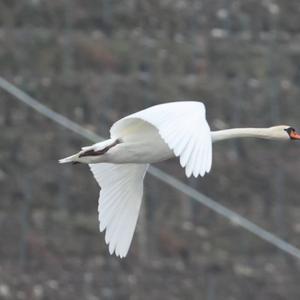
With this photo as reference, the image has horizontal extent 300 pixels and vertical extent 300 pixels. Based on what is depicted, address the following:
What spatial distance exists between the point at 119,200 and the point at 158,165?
5705 millimetres

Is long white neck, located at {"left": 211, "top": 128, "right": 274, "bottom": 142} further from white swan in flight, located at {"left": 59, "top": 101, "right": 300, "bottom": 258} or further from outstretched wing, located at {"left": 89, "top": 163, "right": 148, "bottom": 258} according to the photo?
outstretched wing, located at {"left": 89, "top": 163, "right": 148, "bottom": 258}

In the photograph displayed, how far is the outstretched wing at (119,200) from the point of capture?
472 inches

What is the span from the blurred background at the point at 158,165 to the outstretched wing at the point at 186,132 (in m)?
6.75

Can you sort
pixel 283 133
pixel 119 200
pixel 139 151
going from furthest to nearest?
pixel 283 133 → pixel 119 200 → pixel 139 151

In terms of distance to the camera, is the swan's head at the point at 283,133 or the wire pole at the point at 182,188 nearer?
the swan's head at the point at 283,133

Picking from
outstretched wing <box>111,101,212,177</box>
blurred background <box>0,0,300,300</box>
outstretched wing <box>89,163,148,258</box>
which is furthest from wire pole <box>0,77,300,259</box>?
outstretched wing <box>111,101,212,177</box>

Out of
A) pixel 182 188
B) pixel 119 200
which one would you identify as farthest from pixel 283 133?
pixel 182 188

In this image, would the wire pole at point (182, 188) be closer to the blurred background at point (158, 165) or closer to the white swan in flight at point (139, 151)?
the blurred background at point (158, 165)

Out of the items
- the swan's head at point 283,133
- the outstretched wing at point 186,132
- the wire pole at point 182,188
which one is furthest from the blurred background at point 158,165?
the outstretched wing at point 186,132

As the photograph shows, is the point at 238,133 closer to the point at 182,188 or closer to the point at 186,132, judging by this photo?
the point at 186,132

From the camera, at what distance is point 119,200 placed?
477 inches

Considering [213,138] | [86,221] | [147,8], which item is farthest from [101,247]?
[213,138]

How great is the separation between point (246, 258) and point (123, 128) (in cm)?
704

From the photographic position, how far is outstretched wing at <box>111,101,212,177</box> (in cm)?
995
